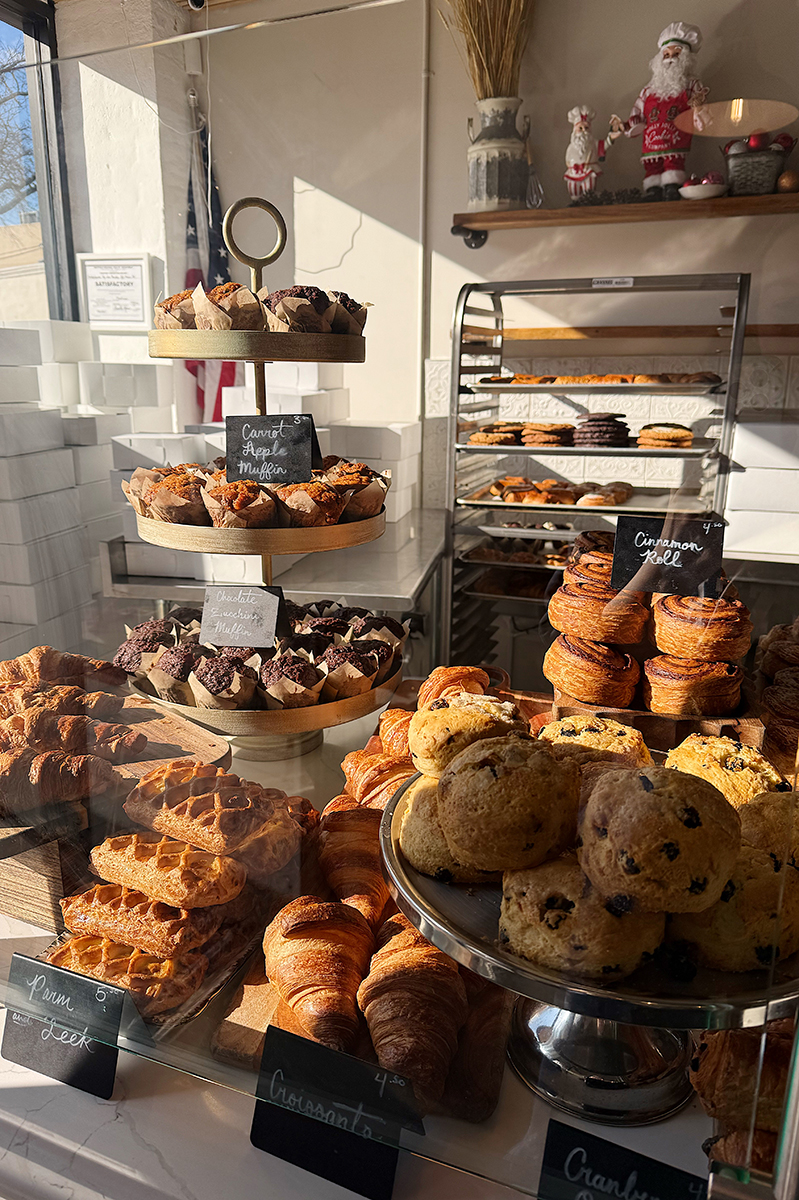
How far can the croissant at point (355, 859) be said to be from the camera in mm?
904

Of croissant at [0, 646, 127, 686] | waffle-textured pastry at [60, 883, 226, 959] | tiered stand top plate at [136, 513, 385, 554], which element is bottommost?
waffle-textured pastry at [60, 883, 226, 959]

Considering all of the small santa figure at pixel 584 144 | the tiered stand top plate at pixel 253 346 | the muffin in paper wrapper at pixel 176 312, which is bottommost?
the tiered stand top plate at pixel 253 346

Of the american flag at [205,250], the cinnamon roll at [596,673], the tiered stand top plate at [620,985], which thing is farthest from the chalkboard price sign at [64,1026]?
the american flag at [205,250]

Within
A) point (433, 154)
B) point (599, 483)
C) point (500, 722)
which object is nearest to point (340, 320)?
point (433, 154)

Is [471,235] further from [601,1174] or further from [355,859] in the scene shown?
[601,1174]

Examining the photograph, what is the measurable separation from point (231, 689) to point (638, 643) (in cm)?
54

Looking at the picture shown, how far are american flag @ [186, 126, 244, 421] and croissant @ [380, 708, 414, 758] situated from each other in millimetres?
526

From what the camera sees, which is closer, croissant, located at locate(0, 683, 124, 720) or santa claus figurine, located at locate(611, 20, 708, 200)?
santa claus figurine, located at locate(611, 20, 708, 200)

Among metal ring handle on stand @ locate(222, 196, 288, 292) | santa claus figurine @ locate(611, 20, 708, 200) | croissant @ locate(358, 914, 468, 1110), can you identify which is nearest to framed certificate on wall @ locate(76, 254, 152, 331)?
metal ring handle on stand @ locate(222, 196, 288, 292)

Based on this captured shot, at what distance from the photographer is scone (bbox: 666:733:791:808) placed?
70 centimetres

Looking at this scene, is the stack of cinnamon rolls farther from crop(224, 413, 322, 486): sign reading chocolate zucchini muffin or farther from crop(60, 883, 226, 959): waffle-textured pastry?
crop(60, 883, 226, 959): waffle-textured pastry

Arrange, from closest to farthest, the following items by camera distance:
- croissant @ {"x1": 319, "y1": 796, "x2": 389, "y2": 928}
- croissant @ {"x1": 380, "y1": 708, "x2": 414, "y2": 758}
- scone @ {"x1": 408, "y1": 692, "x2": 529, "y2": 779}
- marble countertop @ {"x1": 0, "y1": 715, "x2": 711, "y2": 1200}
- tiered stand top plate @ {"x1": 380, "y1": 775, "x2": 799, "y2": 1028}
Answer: tiered stand top plate @ {"x1": 380, "y1": 775, "x2": 799, "y2": 1028}, marble countertop @ {"x1": 0, "y1": 715, "x2": 711, "y2": 1200}, scone @ {"x1": 408, "y1": 692, "x2": 529, "y2": 779}, croissant @ {"x1": 319, "y1": 796, "x2": 389, "y2": 928}, croissant @ {"x1": 380, "y1": 708, "x2": 414, "y2": 758}

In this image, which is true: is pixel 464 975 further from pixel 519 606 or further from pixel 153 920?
pixel 519 606

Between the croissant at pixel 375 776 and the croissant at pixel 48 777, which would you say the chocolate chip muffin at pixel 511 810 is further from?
the croissant at pixel 48 777
